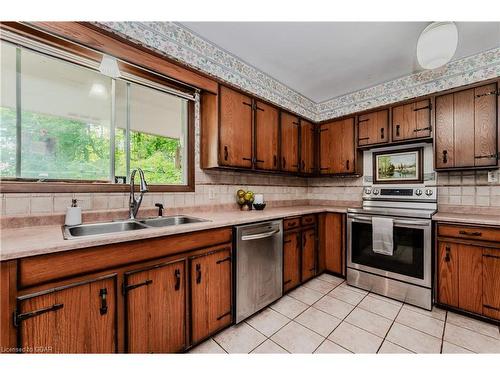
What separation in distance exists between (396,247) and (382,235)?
17 cm

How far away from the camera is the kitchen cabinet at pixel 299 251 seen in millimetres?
2396

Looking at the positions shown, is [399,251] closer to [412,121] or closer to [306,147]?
[412,121]

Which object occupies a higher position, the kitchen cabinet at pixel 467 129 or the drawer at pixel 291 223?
the kitchen cabinet at pixel 467 129

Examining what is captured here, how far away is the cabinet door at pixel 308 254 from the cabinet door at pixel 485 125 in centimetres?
181

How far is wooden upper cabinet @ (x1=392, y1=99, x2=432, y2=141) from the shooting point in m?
2.51

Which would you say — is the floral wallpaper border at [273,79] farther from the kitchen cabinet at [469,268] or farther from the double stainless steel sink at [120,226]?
the kitchen cabinet at [469,268]

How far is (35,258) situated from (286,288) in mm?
2095

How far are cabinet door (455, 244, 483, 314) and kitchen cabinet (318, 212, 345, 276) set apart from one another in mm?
1074

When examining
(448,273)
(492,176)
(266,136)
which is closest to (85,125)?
(266,136)

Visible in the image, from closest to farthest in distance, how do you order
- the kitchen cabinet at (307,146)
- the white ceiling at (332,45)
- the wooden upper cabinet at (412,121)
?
the white ceiling at (332,45) < the wooden upper cabinet at (412,121) < the kitchen cabinet at (307,146)

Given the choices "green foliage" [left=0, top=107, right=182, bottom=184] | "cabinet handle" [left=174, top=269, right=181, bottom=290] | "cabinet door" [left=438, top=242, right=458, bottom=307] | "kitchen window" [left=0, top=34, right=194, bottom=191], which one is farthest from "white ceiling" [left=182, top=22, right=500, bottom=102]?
"cabinet handle" [left=174, top=269, right=181, bottom=290]

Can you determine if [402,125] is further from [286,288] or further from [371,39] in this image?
[286,288]

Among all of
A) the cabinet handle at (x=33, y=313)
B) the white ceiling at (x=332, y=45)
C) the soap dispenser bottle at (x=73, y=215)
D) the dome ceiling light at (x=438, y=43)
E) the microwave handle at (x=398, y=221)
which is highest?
the white ceiling at (x=332, y=45)

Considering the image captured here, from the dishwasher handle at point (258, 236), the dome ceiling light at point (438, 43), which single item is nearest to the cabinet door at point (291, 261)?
the dishwasher handle at point (258, 236)
